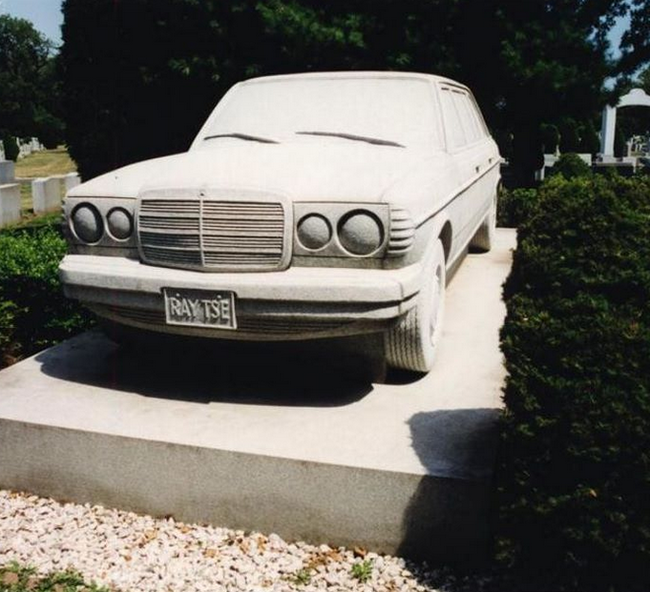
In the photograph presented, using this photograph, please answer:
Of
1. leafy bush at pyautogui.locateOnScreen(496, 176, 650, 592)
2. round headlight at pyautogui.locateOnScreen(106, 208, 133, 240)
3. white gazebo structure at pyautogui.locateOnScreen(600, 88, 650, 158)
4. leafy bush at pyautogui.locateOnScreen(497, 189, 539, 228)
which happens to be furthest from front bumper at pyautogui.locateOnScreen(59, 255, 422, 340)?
white gazebo structure at pyautogui.locateOnScreen(600, 88, 650, 158)

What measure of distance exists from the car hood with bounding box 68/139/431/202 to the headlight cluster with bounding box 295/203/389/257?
0.18ft

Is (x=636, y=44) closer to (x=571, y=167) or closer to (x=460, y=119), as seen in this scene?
(x=571, y=167)

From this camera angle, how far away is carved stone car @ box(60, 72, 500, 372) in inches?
135

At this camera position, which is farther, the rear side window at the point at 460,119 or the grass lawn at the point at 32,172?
the grass lawn at the point at 32,172

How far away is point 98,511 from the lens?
354 cm

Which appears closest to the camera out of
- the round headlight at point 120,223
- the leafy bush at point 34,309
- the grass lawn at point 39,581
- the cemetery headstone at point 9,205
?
the grass lawn at point 39,581

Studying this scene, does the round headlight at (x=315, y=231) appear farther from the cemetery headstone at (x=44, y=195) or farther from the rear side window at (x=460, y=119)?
the cemetery headstone at (x=44, y=195)

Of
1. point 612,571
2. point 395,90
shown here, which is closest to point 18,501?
point 612,571

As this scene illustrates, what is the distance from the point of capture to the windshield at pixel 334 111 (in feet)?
15.7

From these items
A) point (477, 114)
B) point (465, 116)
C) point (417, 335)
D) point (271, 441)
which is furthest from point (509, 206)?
point (271, 441)

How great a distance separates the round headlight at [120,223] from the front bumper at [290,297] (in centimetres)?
23

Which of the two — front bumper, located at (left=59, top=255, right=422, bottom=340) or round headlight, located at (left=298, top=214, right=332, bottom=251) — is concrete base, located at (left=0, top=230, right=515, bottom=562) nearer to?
front bumper, located at (left=59, top=255, right=422, bottom=340)

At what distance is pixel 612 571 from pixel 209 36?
895 centimetres

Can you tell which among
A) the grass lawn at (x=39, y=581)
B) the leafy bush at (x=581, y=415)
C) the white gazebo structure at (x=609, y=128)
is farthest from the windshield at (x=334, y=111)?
the white gazebo structure at (x=609, y=128)
